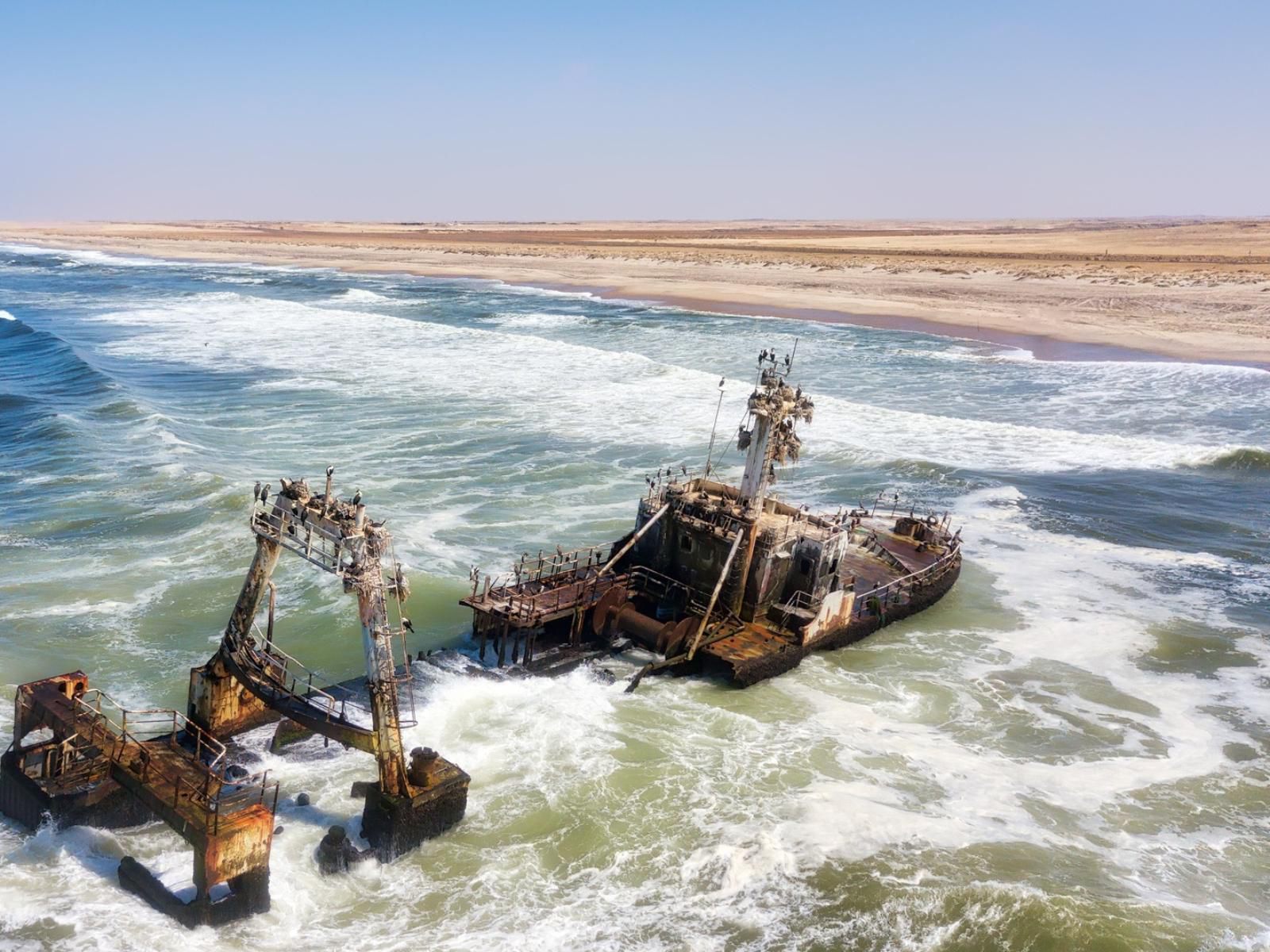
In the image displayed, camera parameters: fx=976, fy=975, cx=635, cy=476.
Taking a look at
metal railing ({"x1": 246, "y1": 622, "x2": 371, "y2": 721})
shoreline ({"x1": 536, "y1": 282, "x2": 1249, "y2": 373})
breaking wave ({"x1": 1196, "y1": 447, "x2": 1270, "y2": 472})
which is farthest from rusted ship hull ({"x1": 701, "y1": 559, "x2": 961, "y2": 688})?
shoreline ({"x1": 536, "y1": 282, "x2": 1249, "y2": 373})

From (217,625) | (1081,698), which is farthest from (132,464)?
(1081,698)

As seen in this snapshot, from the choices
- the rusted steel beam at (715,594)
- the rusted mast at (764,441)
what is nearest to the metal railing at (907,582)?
the rusted mast at (764,441)

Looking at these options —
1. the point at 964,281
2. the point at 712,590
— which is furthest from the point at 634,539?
the point at 964,281

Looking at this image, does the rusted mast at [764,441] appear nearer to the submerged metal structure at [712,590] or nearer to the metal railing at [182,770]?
the submerged metal structure at [712,590]

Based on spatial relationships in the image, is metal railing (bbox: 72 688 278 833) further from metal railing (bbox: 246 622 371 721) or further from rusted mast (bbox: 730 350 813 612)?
rusted mast (bbox: 730 350 813 612)

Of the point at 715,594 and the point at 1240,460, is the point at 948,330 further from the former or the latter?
the point at 715,594

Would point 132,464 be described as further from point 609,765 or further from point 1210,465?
point 1210,465
